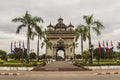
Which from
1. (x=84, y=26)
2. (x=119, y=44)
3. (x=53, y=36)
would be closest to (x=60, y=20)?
(x=53, y=36)

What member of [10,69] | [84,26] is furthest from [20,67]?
[84,26]

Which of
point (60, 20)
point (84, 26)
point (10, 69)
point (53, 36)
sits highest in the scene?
point (60, 20)

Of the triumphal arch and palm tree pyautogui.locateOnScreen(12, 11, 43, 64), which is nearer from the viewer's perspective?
palm tree pyautogui.locateOnScreen(12, 11, 43, 64)

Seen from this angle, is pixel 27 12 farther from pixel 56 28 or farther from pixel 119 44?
pixel 56 28

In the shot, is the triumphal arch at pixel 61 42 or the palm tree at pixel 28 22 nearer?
the palm tree at pixel 28 22

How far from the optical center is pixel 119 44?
86.0 metres

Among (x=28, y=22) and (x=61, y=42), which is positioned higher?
(x=61, y=42)

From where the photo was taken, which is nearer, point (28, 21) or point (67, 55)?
point (28, 21)

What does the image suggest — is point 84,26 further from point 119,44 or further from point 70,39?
point 70,39

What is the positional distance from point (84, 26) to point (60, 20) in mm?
97414

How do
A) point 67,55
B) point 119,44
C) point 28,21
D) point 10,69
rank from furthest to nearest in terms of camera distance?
point 67,55
point 119,44
point 28,21
point 10,69

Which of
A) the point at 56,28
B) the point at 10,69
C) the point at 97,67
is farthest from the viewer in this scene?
the point at 56,28

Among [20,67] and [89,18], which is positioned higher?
[89,18]

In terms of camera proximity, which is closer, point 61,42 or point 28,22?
point 28,22
